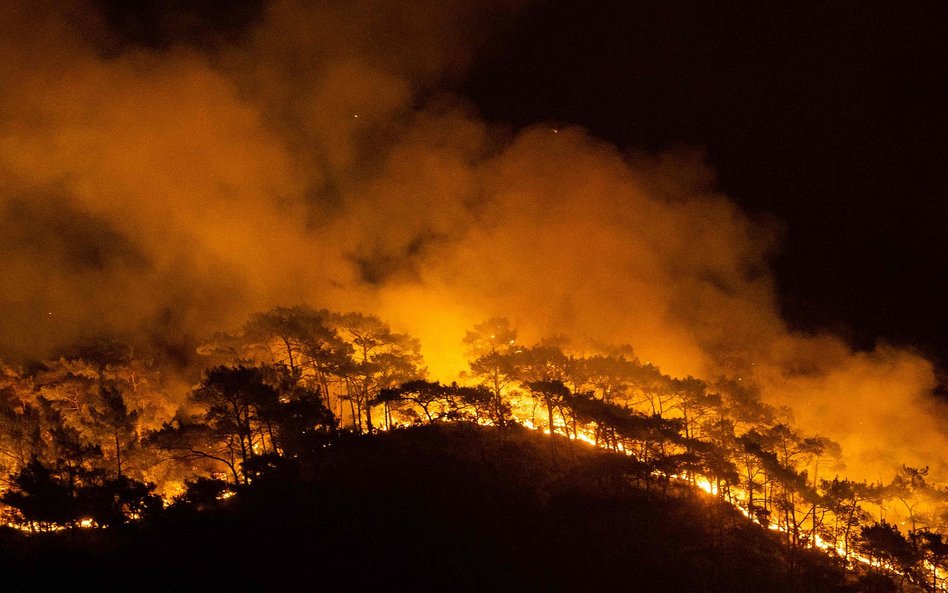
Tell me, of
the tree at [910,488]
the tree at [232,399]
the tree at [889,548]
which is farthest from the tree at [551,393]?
the tree at [910,488]

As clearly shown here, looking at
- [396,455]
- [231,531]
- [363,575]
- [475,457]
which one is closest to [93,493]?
[231,531]

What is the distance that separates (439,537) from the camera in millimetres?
21531

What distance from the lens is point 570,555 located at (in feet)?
72.9

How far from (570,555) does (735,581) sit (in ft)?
19.5

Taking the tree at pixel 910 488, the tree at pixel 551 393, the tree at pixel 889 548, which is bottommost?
the tree at pixel 889 548

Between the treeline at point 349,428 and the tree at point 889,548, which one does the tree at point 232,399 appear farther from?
the tree at point 889,548

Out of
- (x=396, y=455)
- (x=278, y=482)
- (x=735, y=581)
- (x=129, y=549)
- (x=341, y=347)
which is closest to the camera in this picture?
(x=129, y=549)

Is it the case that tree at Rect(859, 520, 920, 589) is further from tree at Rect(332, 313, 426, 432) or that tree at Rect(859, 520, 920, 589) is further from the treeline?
tree at Rect(332, 313, 426, 432)

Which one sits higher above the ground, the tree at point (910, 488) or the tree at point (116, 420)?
the tree at point (116, 420)

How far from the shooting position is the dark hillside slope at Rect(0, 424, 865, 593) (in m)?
18.4

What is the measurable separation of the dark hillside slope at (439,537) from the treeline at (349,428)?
2.90ft

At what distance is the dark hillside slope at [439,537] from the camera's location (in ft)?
60.3

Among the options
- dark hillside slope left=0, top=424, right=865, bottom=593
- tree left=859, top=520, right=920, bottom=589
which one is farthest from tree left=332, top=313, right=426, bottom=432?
tree left=859, top=520, right=920, bottom=589

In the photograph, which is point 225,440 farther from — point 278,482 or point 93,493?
point 93,493
